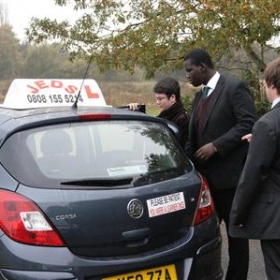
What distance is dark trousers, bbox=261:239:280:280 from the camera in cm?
291

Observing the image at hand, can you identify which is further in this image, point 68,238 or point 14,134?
point 14,134

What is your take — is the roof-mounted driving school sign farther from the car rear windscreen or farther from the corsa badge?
the corsa badge

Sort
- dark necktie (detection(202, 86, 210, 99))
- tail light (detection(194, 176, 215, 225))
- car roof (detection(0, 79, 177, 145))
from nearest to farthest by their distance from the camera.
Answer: car roof (detection(0, 79, 177, 145)) → tail light (detection(194, 176, 215, 225)) → dark necktie (detection(202, 86, 210, 99))

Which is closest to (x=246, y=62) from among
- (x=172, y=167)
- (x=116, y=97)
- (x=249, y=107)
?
(x=249, y=107)

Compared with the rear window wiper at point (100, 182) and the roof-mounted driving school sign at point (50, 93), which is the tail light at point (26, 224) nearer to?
the rear window wiper at point (100, 182)

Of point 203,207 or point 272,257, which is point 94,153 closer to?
point 203,207

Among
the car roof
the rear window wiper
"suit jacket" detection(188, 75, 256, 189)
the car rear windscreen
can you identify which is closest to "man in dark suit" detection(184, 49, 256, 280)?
"suit jacket" detection(188, 75, 256, 189)

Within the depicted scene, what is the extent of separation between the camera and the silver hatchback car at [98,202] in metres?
2.64

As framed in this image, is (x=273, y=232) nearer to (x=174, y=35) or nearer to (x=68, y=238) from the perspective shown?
(x=68, y=238)

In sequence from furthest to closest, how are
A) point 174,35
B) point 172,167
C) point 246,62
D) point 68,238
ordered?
1. point 246,62
2. point 174,35
3. point 172,167
4. point 68,238

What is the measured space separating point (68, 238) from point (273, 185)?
113 centimetres

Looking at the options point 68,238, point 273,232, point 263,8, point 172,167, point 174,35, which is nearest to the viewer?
point 68,238

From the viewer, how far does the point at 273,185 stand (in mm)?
2826

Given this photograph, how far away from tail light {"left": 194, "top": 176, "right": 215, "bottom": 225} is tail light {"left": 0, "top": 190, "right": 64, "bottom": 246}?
880mm
